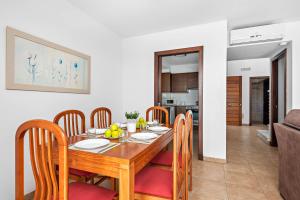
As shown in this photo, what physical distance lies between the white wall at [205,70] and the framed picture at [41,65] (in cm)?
120

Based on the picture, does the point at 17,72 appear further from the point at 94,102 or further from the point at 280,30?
the point at 280,30

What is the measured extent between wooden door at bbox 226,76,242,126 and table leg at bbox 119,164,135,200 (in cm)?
602

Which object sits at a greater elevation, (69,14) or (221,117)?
(69,14)

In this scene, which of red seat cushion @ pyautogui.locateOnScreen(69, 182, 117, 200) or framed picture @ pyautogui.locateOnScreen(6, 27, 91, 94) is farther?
framed picture @ pyautogui.locateOnScreen(6, 27, 91, 94)

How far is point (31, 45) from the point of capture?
1729mm

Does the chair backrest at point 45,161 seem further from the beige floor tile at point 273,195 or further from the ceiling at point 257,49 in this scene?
the ceiling at point 257,49

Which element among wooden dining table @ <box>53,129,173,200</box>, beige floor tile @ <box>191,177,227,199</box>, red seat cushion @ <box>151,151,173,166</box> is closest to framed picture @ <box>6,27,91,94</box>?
wooden dining table @ <box>53,129,173,200</box>

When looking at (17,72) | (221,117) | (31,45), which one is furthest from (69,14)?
(221,117)

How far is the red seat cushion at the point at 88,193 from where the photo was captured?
38.9 inches

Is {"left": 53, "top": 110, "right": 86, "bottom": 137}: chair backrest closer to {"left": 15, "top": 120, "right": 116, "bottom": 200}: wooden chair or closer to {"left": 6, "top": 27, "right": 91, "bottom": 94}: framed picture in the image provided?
{"left": 6, "top": 27, "right": 91, "bottom": 94}: framed picture

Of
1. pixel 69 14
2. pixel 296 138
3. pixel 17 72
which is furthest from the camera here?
pixel 69 14

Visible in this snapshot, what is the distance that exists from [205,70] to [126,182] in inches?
95.2

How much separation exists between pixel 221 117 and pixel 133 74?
1977mm

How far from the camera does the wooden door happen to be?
19.3 feet
